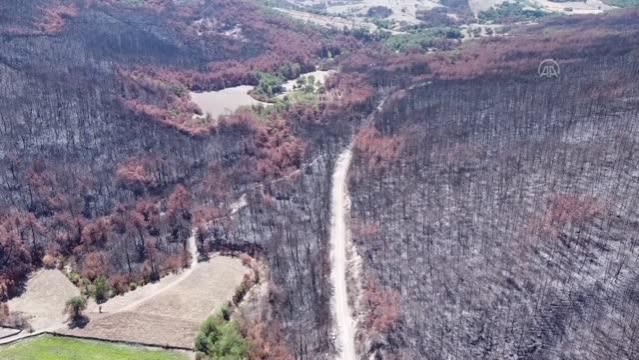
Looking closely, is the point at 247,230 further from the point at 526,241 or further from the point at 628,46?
the point at 628,46

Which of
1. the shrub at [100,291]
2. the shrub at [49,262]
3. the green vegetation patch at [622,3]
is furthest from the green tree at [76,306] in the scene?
the green vegetation patch at [622,3]

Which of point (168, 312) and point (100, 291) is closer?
point (168, 312)

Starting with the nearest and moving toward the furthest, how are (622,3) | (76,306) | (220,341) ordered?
(220,341) → (76,306) → (622,3)

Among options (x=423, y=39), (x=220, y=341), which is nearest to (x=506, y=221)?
(x=220, y=341)

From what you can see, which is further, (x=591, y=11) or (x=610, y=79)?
(x=591, y=11)

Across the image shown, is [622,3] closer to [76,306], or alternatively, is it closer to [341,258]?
[341,258]

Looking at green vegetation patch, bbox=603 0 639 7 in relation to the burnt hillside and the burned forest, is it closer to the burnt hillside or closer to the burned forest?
the burned forest

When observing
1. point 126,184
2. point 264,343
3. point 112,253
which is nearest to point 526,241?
point 264,343
